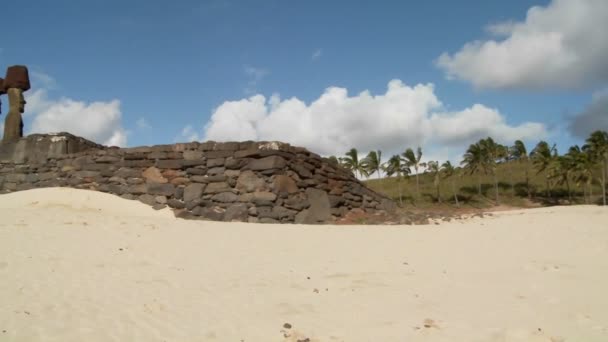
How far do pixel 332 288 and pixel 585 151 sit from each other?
46.5 m

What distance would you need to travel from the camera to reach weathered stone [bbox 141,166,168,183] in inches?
408

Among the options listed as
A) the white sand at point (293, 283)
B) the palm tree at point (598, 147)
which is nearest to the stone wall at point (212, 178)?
the white sand at point (293, 283)

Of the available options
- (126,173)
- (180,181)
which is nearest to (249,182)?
(180,181)

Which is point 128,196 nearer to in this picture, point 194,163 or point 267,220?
point 194,163

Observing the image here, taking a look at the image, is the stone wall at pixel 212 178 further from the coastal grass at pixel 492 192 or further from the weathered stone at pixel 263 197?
the coastal grass at pixel 492 192

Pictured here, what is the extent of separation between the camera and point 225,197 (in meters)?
9.95

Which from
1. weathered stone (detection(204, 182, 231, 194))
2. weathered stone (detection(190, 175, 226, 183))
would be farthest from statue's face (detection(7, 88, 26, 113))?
weathered stone (detection(204, 182, 231, 194))

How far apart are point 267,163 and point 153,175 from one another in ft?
9.10

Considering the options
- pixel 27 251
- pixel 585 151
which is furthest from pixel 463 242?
pixel 585 151

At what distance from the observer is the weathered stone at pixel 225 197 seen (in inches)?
390

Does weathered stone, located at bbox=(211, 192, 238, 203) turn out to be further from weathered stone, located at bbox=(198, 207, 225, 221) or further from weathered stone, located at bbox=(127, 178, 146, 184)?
weathered stone, located at bbox=(127, 178, 146, 184)

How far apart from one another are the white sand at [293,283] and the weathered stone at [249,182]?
1860 millimetres

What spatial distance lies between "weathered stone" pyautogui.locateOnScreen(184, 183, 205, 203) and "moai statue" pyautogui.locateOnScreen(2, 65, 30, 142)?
278 inches

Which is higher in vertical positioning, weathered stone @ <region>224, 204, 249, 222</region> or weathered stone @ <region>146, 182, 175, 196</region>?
weathered stone @ <region>146, 182, 175, 196</region>
